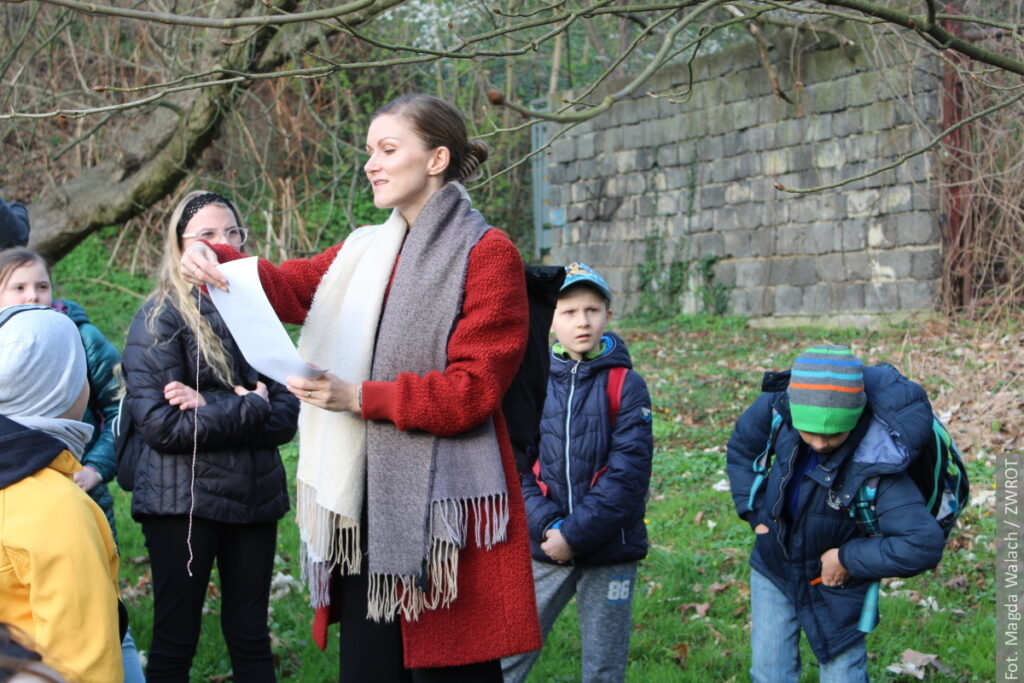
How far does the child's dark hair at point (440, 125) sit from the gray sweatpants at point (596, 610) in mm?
1516

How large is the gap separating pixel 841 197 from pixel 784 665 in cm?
943

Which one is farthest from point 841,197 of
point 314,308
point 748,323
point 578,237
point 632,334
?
point 314,308

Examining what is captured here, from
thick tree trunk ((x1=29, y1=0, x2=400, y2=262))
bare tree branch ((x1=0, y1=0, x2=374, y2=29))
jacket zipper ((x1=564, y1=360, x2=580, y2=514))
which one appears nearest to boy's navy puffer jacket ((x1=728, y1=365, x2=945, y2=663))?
jacket zipper ((x1=564, y1=360, x2=580, y2=514))

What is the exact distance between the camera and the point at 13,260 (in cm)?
355

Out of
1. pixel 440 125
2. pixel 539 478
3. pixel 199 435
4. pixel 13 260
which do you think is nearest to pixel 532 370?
pixel 440 125

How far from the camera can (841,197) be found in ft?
39.7

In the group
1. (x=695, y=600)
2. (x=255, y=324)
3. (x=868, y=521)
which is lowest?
(x=695, y=600)

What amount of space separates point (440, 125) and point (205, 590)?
188 cm

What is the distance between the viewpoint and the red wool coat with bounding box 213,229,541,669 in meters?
2.47

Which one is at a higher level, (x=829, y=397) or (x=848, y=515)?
(x=829, y=397)

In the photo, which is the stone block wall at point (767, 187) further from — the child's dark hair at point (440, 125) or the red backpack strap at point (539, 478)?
the child's dark hair at point (440, 125)

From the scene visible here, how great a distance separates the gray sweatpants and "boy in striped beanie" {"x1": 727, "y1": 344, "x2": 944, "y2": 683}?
44 cm

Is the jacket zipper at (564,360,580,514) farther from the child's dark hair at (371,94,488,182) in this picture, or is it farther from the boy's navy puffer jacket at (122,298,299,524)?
the child's dark hair at (371,94,488,182)

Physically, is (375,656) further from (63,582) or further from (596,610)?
(596,610)
